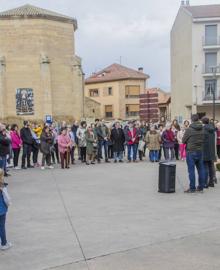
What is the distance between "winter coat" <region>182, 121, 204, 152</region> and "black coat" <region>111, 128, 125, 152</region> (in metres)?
8.44

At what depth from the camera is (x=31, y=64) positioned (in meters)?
46.2

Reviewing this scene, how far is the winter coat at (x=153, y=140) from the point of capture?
18.9 metres

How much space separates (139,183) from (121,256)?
6.81m

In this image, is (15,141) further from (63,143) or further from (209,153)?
(209,153)

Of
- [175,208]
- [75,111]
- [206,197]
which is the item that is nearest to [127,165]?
[206,197]

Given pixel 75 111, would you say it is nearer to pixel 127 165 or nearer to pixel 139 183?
pixel 127 165

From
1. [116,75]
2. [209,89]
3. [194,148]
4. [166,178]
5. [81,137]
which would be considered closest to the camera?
[194,148]

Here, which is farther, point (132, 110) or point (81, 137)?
point (132, 110)

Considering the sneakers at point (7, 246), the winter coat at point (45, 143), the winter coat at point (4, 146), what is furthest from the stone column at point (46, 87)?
the sneakers at point (7, 246)

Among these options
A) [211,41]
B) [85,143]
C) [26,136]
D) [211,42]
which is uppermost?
[211,41]

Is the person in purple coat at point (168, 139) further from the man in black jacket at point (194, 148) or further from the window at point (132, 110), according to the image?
the window at point (132, 110)

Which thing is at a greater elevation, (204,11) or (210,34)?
(204,11)

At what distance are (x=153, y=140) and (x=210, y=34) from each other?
131 feet

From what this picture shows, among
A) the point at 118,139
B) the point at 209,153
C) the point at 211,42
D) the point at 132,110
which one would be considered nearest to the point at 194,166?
the point at 209,153
